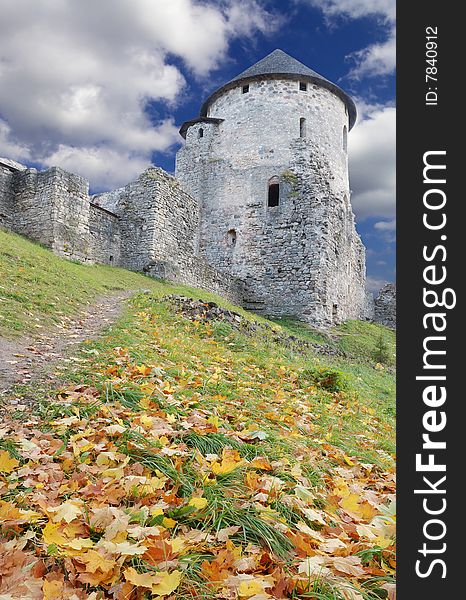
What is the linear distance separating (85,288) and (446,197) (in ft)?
36.2

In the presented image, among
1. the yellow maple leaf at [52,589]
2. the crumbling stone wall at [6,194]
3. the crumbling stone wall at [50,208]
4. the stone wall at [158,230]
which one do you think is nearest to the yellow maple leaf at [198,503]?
the yellow maple leaf at [52,589]

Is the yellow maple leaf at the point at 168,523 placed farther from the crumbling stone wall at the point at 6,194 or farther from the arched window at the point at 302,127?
the arched window at the point at 302,127

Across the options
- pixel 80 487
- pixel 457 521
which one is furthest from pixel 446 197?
pixel 80 487

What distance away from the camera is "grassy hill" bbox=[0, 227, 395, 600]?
2057 mm

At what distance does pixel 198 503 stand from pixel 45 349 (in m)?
4.25

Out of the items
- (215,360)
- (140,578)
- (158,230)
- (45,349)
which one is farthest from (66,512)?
(158,230)

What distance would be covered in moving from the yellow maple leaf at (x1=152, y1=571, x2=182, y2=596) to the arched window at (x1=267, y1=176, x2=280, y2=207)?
23.2 meters

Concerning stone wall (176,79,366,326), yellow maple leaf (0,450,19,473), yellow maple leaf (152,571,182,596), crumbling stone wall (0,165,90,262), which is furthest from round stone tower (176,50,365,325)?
yellow maple leaf (152,571,182,596)

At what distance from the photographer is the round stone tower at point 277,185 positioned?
906 inches

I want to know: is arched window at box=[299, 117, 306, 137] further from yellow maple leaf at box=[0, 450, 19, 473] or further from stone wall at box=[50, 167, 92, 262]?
yellow maple leaf at box=[0, 450, 19, 473]

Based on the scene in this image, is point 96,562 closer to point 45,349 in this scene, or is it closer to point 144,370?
point 144,370

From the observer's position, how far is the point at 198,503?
8.36 feet

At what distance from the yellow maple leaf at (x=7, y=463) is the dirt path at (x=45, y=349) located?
154 cm

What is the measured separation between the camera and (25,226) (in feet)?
52.0
